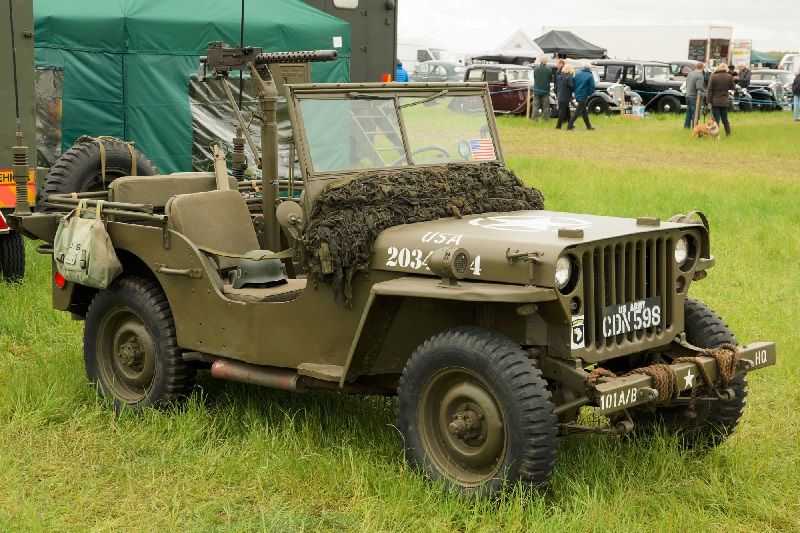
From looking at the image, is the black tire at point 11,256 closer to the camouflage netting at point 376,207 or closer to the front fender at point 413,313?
the camouflage netting at point 376,207

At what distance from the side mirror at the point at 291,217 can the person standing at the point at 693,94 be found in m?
21.8

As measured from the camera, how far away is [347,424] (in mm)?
5508

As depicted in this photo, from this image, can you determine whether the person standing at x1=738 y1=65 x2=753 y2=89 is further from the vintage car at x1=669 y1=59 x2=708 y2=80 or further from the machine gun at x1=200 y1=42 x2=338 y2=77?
the machine gun at x1=200 y1=42 x2=338 y2=77

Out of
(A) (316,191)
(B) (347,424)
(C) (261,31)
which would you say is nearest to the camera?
(A) (316,191)

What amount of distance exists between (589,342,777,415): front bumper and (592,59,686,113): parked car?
29020 mm

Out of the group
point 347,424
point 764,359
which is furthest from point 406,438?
point 764,359

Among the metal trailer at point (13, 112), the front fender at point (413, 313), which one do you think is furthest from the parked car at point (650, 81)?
the front fender at point (413, 313)

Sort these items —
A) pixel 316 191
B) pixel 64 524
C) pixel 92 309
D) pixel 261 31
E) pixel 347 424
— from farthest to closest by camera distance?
pixel 261 31 < pixel 92 309 < pixel 347 424 < pixel 316 191 < pixel 64 524

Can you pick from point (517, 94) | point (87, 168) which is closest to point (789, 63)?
point (517, 94)

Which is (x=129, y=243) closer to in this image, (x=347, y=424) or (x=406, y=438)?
(x=347, y=424)

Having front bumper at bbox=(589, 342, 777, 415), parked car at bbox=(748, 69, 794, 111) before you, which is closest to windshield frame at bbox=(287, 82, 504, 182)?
front bumper at bbox=(589, 342, 777, 415)

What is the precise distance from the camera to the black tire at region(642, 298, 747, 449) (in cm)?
512

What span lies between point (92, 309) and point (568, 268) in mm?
2692

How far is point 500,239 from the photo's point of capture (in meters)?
4.61
